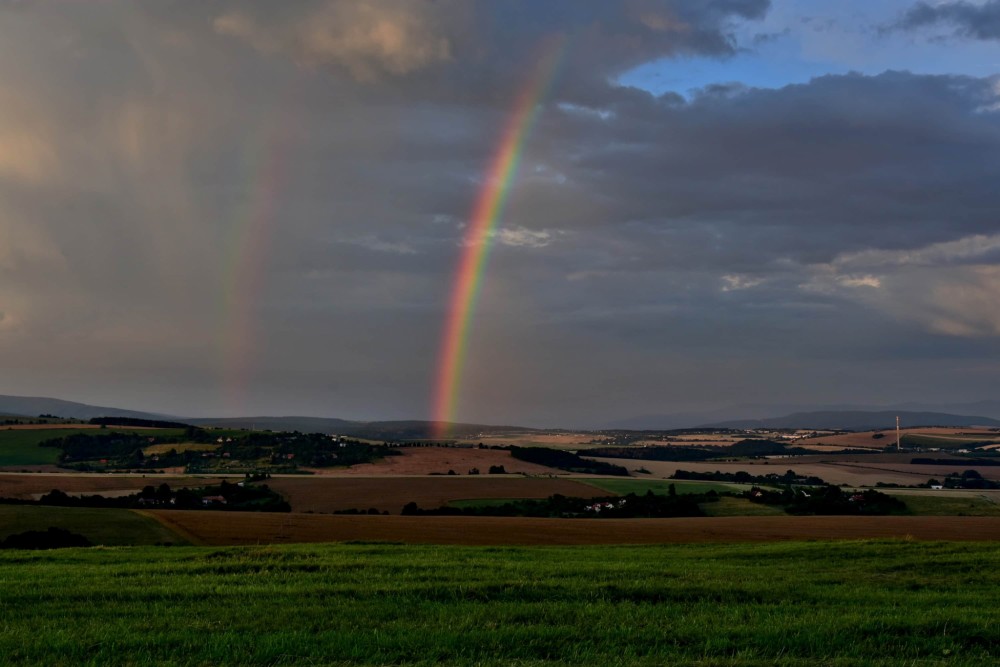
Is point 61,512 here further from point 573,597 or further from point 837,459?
point 837,459

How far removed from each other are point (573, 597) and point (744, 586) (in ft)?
12.1

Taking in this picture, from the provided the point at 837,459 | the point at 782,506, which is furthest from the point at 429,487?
the point at 837,459

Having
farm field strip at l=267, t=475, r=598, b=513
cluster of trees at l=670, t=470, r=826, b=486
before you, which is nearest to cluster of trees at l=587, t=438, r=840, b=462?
cluster of trees at l=670, t=470, r=826, b=486

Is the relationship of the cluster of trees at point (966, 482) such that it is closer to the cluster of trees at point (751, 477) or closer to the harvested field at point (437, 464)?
the cluster of trees at point (751, 477)

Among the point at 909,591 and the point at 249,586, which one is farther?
the point at 909,591

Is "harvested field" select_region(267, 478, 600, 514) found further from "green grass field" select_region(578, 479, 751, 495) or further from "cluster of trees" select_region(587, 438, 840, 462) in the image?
"cluster of trees" select_region(587, 438, 840, 462)

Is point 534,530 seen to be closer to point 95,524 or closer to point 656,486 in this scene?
point 95,524

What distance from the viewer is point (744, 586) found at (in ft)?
50.6

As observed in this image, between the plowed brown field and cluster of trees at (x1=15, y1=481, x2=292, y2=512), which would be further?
the plowed brown field

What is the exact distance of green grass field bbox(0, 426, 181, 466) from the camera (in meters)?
108

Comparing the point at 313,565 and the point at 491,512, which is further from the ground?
the point at 313,565

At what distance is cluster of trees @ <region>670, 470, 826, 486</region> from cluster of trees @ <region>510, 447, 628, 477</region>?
9.15 m

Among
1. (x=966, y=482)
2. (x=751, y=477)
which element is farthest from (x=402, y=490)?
(x=966, y=482)

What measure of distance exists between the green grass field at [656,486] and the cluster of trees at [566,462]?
48.4 feet
